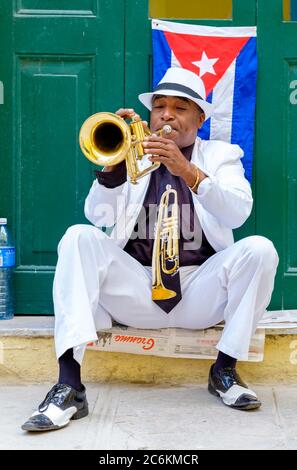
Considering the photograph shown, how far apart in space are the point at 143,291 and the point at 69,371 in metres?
0.55

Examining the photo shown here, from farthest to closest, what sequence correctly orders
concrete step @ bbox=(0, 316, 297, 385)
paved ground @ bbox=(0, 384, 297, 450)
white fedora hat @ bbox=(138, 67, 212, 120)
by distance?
1. concrete step @ bbox=(0, 316, 297, 385)
2. white fedora hat @ bbox=(138, 67, 212, 120)
3. paved ground @ bbox=(0, 384, 297, 450)

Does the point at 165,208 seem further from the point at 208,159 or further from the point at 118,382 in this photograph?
the point at 118,382

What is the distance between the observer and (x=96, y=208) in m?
3.81

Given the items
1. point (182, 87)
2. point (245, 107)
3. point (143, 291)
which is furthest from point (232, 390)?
point (245, 107)

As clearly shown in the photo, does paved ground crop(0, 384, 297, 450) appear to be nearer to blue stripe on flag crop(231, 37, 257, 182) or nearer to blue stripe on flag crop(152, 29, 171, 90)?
blue stripe on flag crop(231, 37, 257, 182)

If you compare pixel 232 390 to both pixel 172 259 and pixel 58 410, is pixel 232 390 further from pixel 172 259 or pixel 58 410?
pixel 58 410

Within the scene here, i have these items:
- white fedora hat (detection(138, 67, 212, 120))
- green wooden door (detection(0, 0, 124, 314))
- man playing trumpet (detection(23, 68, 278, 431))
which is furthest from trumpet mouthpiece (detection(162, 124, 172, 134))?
green wooden door (detection(0, 0, 124, 314))

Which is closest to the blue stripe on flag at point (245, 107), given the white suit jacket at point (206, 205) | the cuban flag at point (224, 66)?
the cuban flag at point (224, 66)

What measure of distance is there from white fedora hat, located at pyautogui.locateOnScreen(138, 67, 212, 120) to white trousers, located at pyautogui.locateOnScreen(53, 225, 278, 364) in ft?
2.39

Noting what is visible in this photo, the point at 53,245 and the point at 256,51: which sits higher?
the point at 256,51

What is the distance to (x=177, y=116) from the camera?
12.6ft

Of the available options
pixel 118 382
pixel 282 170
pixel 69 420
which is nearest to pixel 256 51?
pixel 282 170

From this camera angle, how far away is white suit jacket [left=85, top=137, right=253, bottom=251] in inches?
143
